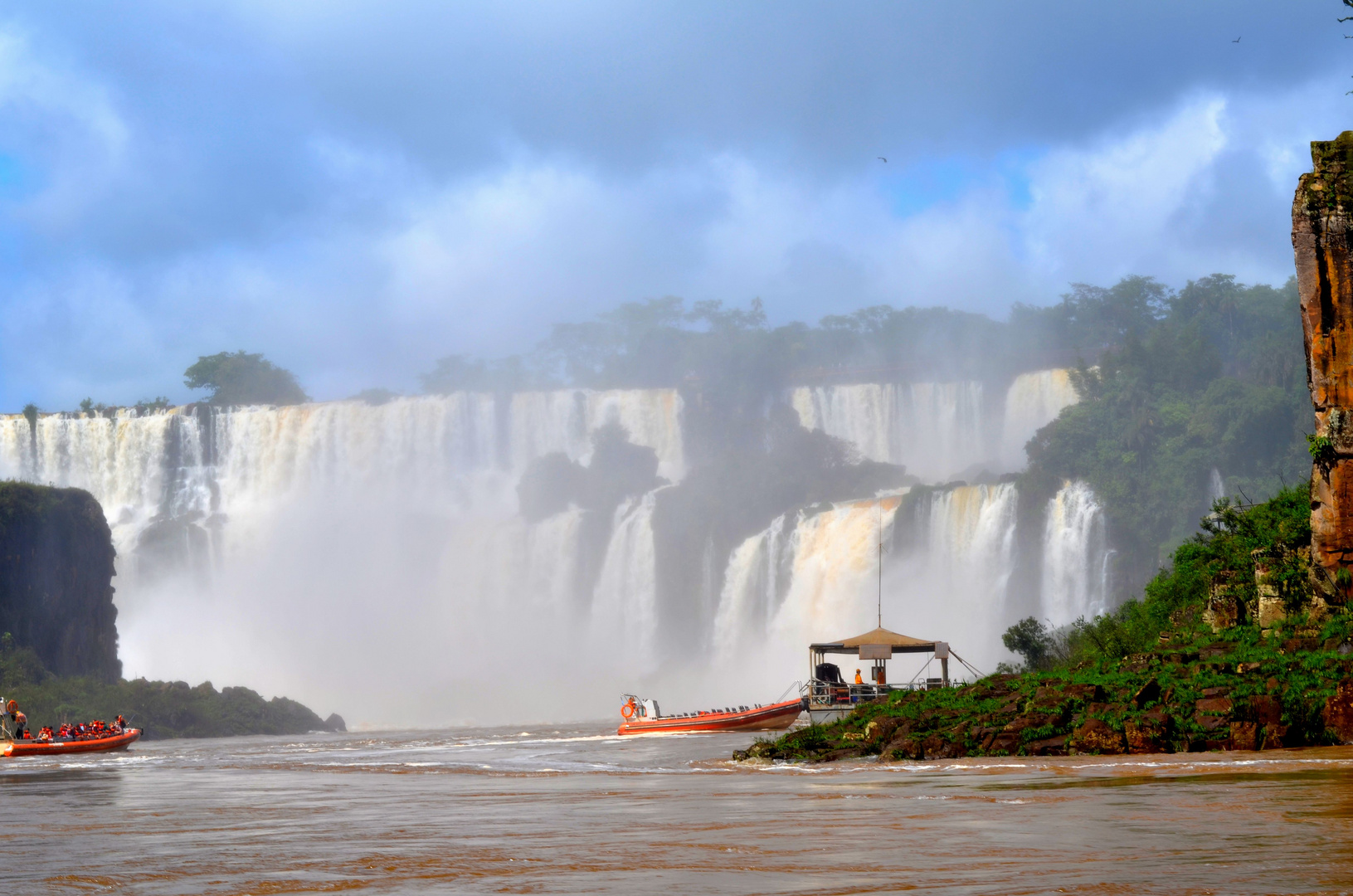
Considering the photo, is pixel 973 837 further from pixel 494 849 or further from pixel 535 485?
pixel 535 485

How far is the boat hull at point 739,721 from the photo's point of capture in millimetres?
35969

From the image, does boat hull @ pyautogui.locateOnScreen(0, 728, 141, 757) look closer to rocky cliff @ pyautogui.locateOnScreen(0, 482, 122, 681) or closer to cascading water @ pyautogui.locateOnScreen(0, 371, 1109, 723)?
rocky cliff @ pyautogui.locateOnScreen(0, 482, 122, 681)

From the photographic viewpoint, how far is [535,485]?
79.8 meters

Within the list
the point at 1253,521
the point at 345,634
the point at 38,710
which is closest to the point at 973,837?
the point at 1253,521

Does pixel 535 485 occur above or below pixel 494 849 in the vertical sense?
above

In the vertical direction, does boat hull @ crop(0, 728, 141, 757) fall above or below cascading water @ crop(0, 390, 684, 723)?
below

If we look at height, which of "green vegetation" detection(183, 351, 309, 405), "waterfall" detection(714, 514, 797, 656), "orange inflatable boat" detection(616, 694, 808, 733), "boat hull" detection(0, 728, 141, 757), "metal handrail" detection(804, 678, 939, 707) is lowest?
"boat hull" detection(0, 728, 141, 757)

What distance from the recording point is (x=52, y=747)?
122 ft

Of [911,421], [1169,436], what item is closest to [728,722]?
[1169,436]

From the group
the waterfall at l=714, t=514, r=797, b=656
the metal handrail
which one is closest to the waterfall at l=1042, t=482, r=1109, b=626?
the waterfall at l=714, t=514, r=797, b=656

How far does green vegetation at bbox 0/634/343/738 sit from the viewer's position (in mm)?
51281

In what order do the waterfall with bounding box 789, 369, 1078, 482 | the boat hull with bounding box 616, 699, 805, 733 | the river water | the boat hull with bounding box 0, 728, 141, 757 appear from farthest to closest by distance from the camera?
1. the waterfall with bounding box 789, 369, 1078, 482
2. the boat hull with bounding box 0, 728, 141, 757
3. the boat hull with bounding box 616, 699, 805, 733
4. the river water

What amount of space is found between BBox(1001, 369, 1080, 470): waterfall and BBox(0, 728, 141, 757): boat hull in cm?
4989

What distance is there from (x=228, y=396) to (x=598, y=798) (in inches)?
3961
